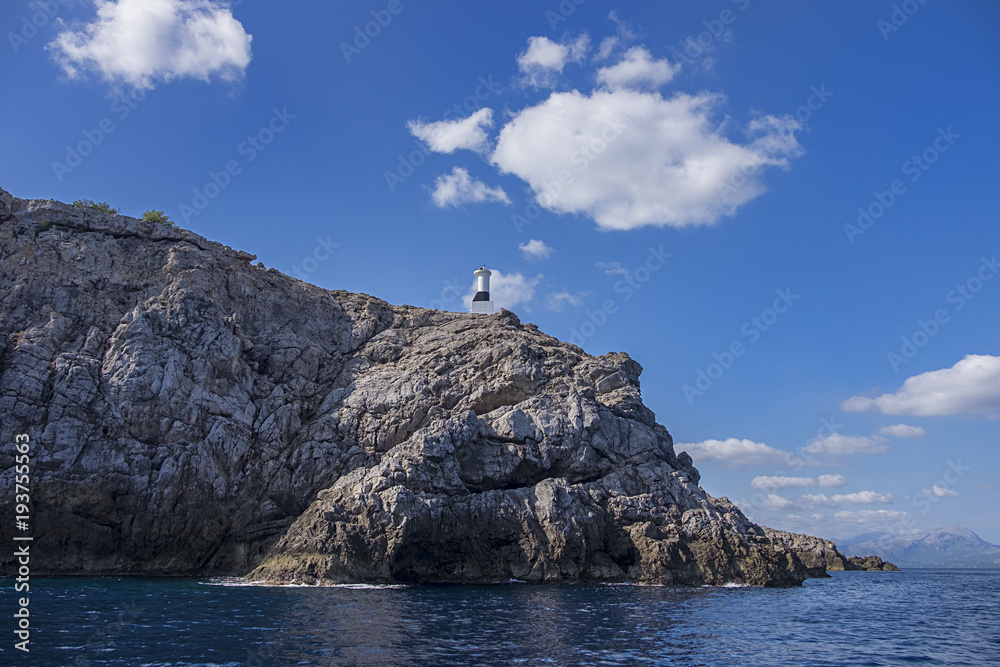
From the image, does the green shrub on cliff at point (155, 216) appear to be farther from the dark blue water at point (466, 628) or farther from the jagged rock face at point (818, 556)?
the jagged rock face at point (818, 556)

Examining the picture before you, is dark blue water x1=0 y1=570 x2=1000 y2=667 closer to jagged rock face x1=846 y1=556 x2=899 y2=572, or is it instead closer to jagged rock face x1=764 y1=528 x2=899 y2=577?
jagged rock face x1=764 y1=528 x2=899 y2=577

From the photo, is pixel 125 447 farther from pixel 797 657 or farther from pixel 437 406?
pixel 797 657

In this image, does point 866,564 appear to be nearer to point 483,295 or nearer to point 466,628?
point 483,295

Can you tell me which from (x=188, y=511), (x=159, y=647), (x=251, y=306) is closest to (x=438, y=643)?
(x=159, y=647)

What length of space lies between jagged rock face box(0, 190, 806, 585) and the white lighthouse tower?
13650mm

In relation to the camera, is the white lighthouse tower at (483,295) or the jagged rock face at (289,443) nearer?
the jagged rock face at (289,443)

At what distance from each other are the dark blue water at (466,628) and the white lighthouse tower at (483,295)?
119 ft

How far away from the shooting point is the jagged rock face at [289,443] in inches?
1702

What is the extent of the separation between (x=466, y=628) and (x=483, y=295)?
162 feet

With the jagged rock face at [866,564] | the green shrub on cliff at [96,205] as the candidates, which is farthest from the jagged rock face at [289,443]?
the jagged rock face at [866,564]

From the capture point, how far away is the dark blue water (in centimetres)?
2027

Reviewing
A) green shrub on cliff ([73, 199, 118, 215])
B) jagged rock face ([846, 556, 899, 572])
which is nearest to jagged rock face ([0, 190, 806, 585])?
green shrub on cliff ([73, 199, 118, 215])

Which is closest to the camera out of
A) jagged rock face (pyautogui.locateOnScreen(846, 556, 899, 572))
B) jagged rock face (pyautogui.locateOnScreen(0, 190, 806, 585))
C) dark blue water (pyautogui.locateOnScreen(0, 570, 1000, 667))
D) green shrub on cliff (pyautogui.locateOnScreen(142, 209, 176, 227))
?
dark blue water (pyautogui.locateOnScreen(0, 570, 1000, 667))

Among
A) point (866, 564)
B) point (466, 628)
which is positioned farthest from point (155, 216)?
point (866, 564)
